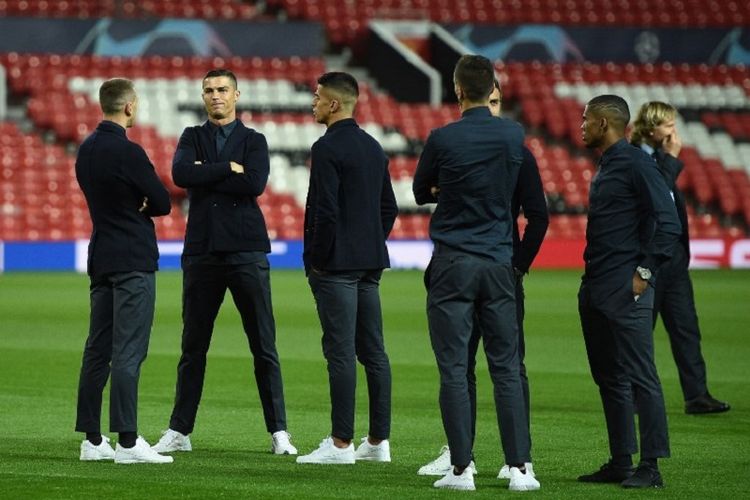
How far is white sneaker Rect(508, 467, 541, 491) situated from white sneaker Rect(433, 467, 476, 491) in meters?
0.19

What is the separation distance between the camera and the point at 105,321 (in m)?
8.90

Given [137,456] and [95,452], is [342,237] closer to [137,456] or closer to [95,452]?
[137,456]

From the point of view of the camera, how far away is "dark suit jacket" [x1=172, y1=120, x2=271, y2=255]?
9078 millimetres

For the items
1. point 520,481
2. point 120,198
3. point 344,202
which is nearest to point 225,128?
point 120,198

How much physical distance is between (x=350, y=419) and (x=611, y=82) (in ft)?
96.6

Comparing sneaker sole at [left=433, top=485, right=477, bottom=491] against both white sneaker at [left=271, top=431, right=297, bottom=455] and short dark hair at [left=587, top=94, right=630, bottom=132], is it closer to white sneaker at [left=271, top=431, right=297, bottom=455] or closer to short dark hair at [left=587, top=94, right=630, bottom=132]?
white sneaker at [left=271, top=431, right=297, bottom=455]

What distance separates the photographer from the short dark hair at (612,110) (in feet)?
26.8

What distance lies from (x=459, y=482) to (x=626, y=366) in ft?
3.52

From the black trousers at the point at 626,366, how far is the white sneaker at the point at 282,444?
188 cm

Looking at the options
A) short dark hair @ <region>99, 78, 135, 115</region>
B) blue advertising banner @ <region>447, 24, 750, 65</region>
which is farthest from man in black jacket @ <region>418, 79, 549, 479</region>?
blue advertising banner @ <region>447, 24, 750, 65</region>

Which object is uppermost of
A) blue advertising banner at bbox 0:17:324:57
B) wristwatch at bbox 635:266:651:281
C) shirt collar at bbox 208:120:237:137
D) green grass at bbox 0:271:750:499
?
blue advertising banner at bbox 0:17:324:57

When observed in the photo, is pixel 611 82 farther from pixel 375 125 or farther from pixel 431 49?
pixel 375 125

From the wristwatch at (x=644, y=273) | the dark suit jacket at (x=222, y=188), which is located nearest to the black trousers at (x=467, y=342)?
the wristwatch at (x=644, y=273)

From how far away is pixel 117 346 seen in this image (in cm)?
878
